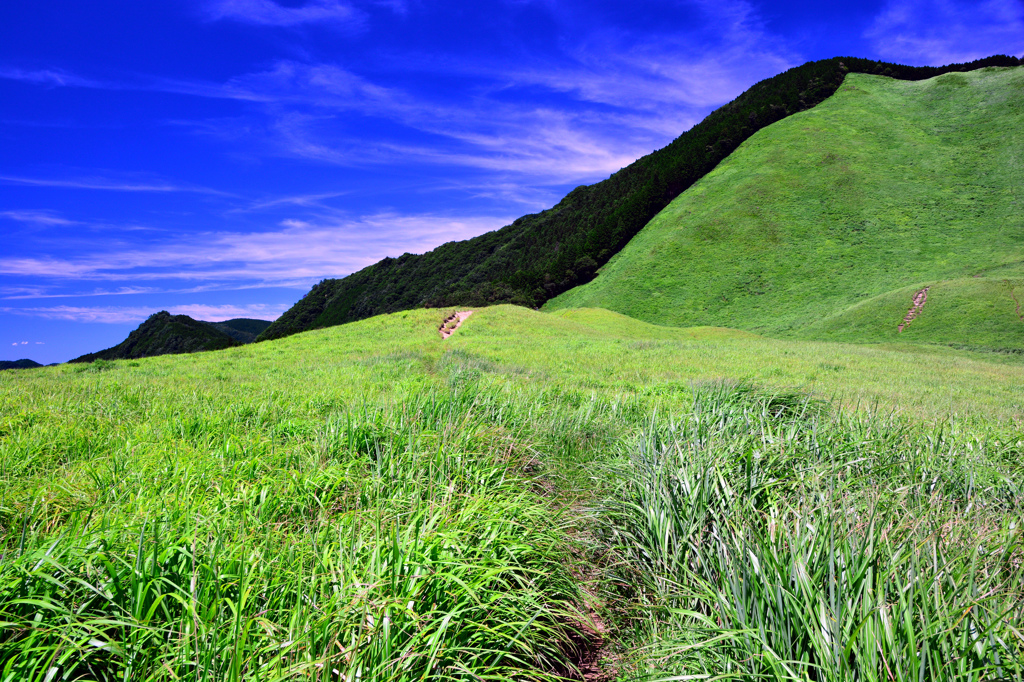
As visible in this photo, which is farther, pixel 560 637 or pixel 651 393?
pixel 651 393

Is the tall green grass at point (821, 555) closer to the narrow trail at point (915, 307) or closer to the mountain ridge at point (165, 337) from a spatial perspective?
the narrow trail at point (915, 307)

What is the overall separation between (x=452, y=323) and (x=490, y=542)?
115ft

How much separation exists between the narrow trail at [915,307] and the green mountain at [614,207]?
3941 centimetres

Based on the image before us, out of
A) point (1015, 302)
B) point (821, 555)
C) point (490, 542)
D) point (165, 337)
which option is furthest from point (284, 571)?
point (165, 337)

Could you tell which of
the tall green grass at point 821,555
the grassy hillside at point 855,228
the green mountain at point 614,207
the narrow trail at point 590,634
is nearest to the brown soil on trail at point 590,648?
the narrow trail at point 590,634

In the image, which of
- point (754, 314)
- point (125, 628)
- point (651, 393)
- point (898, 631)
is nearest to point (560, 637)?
point (898, 631)

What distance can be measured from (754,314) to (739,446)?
52.0 metres

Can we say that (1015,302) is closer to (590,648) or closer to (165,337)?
(590,648)

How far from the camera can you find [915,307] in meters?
38.8

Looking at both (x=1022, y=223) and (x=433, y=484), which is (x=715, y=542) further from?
(x=1022, y=223)

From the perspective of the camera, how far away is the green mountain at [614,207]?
75.2 meters

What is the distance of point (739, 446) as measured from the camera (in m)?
→ 5.00

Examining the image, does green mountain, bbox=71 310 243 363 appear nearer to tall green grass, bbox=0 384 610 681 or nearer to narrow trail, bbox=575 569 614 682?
tall green grass, bbox=0 384 610 681

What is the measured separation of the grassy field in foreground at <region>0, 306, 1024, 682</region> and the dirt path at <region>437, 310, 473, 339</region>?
26290 mm
